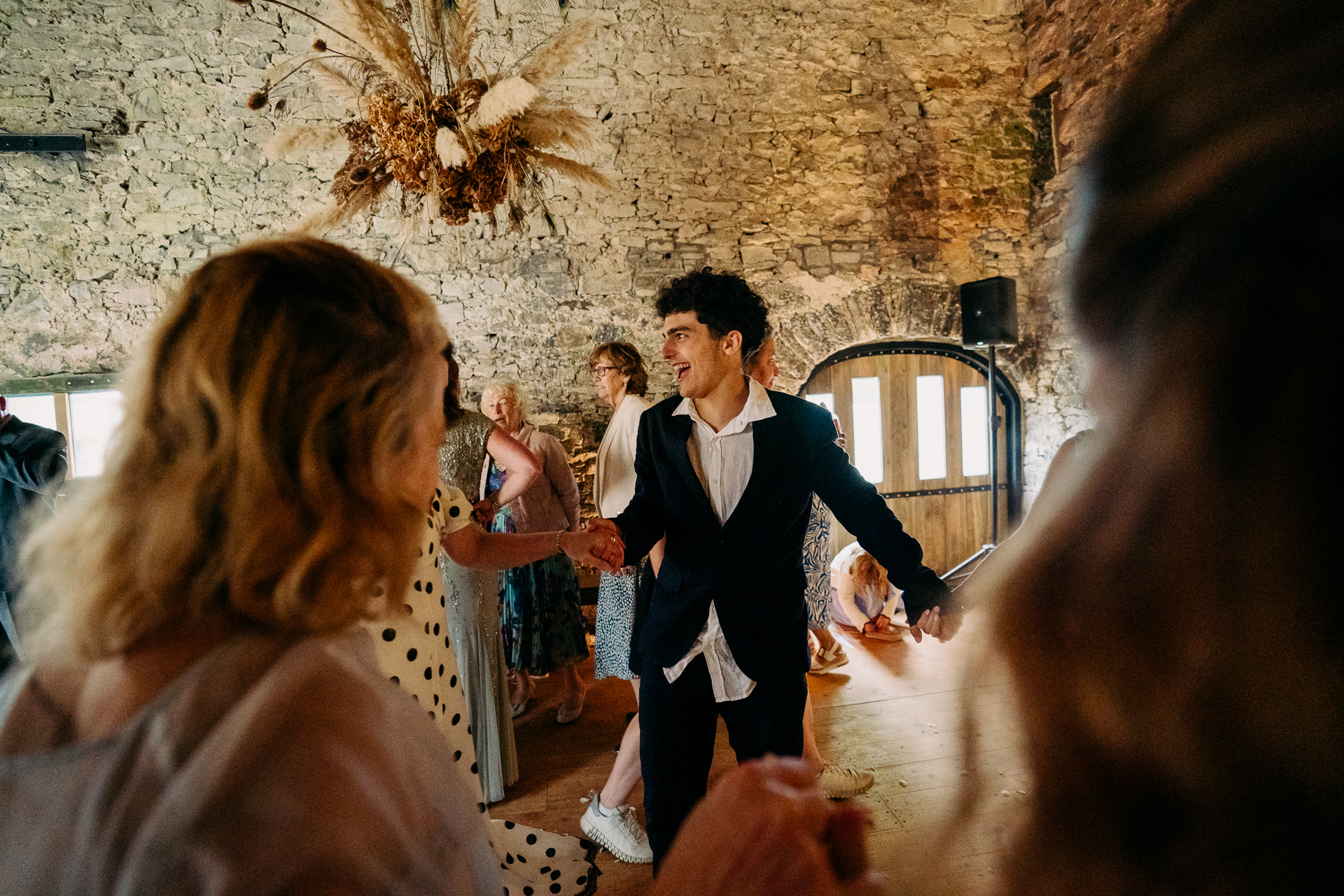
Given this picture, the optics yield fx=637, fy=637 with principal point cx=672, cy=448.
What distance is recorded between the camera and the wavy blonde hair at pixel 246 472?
63 centimetres

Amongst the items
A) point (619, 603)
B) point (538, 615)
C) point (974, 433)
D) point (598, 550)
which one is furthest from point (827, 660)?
point (974, 433)

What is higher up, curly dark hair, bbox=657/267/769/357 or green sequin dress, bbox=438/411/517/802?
curly dark hair, bbox=657/267/769/357

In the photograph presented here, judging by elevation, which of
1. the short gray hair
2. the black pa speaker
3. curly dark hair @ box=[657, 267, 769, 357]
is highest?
the black pa speaker

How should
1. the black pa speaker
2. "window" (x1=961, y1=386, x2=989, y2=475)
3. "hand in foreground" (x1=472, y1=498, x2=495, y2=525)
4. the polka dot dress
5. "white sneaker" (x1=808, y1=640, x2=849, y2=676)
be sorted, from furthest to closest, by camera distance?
"window" (x1=961, y1=386, x2=989, y2=475) < the black pa speaker < "white sneaker" (x1=808, y1=640, x2=849, y2=676) < "hand in foreground" (x1=472, y1=498, x2=495, y2=525) < the polka dot dress

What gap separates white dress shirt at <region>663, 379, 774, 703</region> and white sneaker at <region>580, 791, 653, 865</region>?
945mm

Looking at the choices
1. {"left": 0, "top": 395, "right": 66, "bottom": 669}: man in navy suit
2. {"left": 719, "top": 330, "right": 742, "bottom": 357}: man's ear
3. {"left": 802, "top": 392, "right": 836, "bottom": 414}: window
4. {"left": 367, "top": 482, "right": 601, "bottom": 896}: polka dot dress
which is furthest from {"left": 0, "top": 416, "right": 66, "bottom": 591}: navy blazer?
{"left": 802, "top": 392, "right": 836, "bottom": 414}: window

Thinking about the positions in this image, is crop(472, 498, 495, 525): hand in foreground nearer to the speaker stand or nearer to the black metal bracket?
the speaker stand

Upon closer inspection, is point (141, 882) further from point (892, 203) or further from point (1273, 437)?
point (892, 203)

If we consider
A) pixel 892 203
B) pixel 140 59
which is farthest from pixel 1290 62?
pixel 140 59

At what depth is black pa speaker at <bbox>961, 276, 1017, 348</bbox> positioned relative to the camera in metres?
5.43

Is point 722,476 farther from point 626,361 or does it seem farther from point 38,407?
point 38,407

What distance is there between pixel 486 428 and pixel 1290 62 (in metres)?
2.93

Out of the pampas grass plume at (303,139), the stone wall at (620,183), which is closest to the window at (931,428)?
the stone wall at (620,183)

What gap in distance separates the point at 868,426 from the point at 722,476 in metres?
4.36
